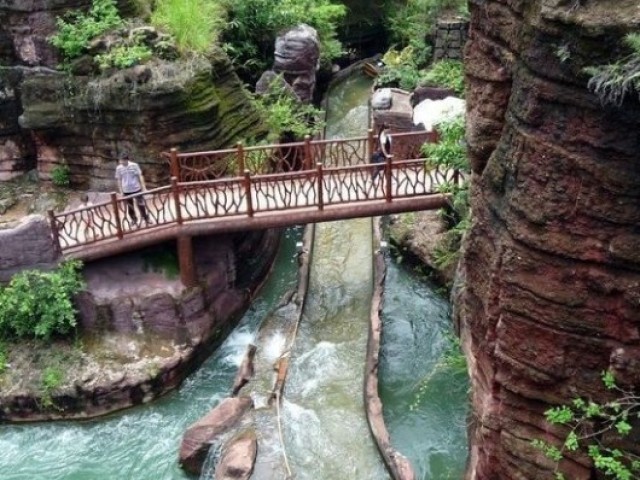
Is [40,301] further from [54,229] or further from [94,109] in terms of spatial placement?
[94,109]

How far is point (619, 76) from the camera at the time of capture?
554 cm

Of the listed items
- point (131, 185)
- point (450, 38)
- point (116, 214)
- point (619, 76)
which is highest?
point (619, 76)

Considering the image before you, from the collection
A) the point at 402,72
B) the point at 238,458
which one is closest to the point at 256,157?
the point at 238,458

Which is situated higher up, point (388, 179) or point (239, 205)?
point (388, 179)

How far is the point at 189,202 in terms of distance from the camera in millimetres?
15180

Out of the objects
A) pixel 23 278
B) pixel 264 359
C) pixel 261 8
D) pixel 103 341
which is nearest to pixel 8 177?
pixel 23 278

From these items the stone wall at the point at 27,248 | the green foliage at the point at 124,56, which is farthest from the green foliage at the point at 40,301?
the green foliage at the point at 124,56

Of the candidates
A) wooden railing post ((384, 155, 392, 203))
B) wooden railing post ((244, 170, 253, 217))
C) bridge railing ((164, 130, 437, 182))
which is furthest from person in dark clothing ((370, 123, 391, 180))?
wooden railing post ((244, 170, 253, 217))

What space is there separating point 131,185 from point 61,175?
3.27 meters

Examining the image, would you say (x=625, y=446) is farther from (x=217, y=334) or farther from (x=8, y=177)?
(x=8, y=177)

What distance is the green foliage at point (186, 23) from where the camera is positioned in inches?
645

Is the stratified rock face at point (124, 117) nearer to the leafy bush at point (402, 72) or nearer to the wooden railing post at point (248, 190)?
the wooden railing post at point (248, 190)

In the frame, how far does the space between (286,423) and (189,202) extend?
5.20m

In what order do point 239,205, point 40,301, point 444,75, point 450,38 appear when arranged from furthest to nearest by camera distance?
point 450,38, point 444,75, point 239,205, point 40,301
